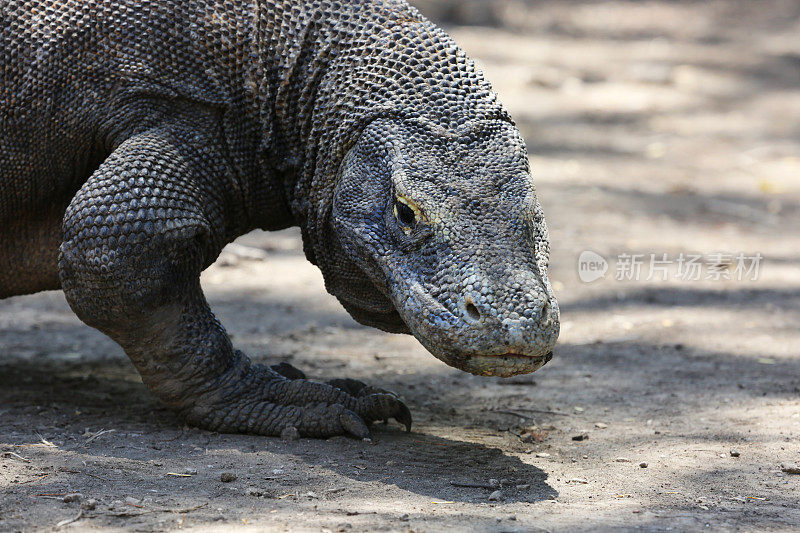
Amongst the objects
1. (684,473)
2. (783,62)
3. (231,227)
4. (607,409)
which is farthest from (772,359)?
(783,62)

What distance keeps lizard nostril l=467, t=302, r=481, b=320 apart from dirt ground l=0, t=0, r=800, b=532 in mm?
728

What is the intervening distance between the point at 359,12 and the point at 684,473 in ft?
8.41

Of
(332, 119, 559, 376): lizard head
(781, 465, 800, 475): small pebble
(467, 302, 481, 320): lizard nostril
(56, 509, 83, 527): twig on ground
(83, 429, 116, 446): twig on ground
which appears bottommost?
(56, 509, 83, 527): twig on ground

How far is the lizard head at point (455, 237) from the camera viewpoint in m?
3.78

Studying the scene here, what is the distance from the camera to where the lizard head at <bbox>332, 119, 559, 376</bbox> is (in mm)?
3779

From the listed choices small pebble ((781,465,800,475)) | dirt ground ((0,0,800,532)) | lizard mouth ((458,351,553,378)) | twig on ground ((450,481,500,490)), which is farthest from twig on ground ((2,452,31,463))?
small pebble ((781,465,800,475))

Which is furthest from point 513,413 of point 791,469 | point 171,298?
point 171,298

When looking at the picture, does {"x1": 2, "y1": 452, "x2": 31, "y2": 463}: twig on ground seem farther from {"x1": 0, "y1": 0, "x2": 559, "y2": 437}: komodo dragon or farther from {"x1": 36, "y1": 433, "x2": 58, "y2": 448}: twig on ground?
{"x1": 0, "y1": 0, "x2": 559, "y2": 437}: komodo dragon

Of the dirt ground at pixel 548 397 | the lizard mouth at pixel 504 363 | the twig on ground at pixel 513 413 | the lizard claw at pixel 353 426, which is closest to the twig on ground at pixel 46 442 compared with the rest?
the dirt ground at pixel 548 397

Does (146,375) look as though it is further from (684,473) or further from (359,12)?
(684,473)

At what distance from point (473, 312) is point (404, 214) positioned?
1.98 feet

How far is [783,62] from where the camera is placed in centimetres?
1525

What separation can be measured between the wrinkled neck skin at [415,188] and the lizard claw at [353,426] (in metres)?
0.45

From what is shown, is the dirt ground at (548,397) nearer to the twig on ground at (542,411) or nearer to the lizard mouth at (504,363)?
the twig on ground at (542,411)
